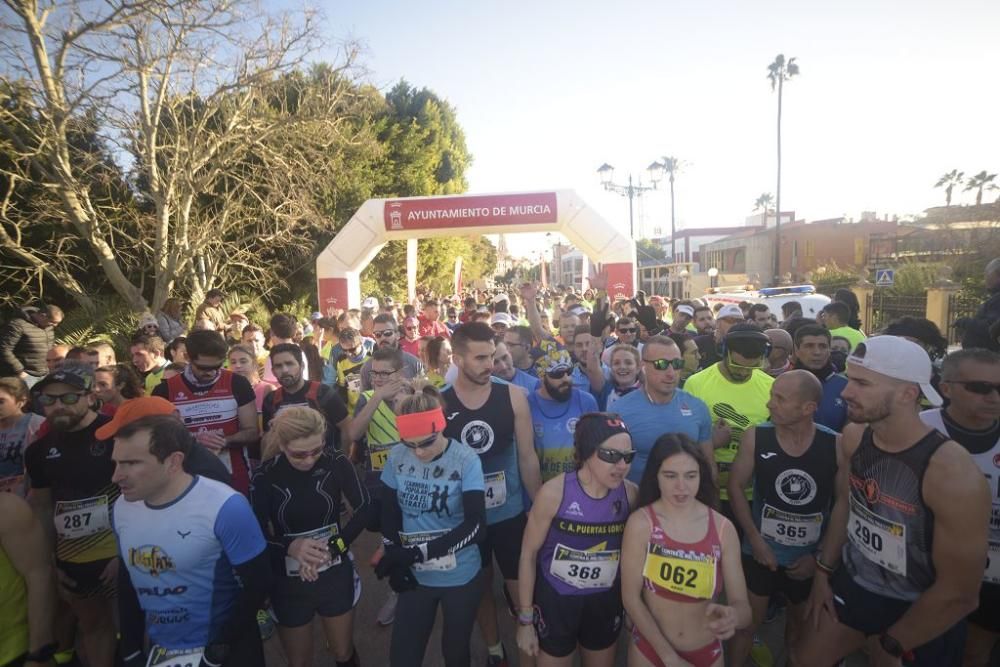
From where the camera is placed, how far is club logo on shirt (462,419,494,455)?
3141mm

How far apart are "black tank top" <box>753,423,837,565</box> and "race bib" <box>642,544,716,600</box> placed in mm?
875

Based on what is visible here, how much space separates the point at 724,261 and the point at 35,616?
5132 cm

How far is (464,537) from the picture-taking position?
252 cm

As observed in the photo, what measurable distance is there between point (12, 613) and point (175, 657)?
34.9 inches

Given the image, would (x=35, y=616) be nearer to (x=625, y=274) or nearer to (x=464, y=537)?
(x=464, y=537)

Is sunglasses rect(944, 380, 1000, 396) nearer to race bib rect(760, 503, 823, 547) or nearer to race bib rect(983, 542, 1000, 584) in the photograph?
race bib rect(983, 542, 1000, 584)

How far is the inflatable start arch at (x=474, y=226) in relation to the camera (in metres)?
13.2

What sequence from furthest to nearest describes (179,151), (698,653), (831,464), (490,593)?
(179,151) < (490,593) < (831,464) < (698,653)

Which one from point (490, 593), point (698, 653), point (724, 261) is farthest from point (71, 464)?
point (724, 261)

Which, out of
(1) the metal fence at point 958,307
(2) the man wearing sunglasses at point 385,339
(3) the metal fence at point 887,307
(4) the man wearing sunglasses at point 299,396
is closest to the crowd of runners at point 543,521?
(4) the man wearing sunglasses at point 299,396

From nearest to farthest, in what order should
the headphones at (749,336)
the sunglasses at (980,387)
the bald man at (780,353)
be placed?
1. the sunglasses at (980,387)
2. the headphones at (749,336)
3. the bald man at (780,353)

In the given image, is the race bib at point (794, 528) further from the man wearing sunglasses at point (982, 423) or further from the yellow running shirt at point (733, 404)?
the man wearing sunglasses at point (982, 423)

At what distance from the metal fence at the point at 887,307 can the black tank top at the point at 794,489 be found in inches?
518

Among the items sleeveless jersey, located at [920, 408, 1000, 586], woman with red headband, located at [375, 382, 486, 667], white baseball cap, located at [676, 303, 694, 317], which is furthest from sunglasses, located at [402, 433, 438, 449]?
white baseball cap, located at [676, 303, 694, 317]
